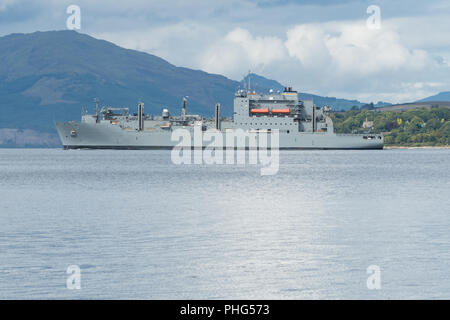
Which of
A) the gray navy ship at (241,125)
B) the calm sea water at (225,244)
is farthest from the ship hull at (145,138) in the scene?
the calm sea water at (225,244)

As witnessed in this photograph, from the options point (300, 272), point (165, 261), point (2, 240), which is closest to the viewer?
point (300, 272)

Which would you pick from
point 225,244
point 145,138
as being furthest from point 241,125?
point 225,244

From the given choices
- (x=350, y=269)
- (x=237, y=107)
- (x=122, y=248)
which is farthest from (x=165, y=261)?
(x=237, y=107)

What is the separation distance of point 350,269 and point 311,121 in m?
113

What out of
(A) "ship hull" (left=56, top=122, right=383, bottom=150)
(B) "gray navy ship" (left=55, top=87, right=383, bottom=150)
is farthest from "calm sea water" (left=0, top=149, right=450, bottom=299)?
(A) "ship hull" (left=56, top=122, right=383, bottom=150)

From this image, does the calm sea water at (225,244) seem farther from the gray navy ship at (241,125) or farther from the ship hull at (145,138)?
the ship hull at (145,138)

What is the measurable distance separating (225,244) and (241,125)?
106046 mm

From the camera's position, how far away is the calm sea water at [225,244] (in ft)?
59.1

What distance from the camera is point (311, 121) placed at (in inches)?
5212

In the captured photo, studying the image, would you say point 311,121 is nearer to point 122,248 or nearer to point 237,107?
point 237,107

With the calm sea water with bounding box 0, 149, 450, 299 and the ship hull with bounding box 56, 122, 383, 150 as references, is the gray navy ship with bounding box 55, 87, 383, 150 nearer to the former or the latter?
the ship hull with bounding box 56, 122, 383, 150

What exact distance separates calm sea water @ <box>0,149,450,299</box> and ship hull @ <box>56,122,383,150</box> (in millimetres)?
87071
